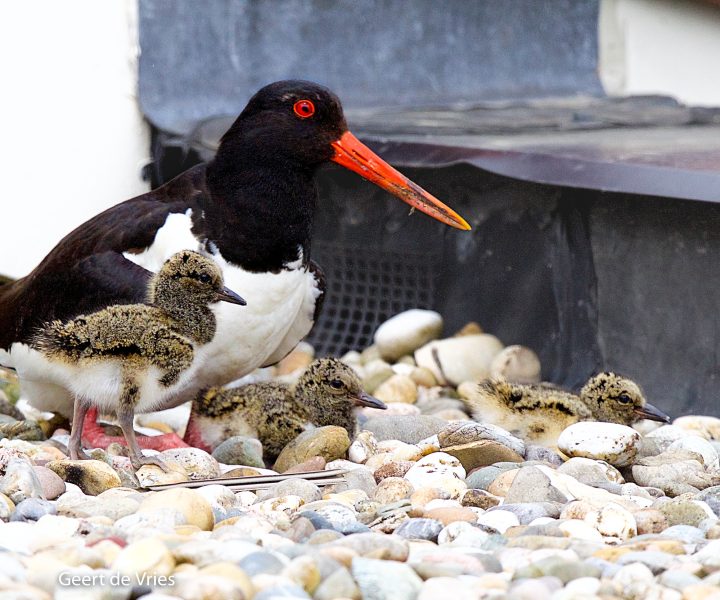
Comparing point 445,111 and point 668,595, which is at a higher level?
point 445,111

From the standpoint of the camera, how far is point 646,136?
656 cm

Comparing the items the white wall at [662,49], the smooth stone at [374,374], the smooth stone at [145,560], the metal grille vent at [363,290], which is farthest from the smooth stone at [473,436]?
the white wall at [662,49]

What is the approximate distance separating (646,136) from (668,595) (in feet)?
13.7

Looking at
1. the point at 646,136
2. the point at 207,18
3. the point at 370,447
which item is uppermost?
the point at 207,18

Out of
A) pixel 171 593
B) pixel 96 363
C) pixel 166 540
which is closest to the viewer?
pixel 171 593

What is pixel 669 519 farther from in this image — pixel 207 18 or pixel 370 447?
pixel 207 18

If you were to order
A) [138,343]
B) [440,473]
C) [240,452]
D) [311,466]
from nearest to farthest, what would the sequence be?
[440,473] < [138,343] < [311,466] < [240,452]

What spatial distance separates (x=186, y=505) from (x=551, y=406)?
1741 millimetres

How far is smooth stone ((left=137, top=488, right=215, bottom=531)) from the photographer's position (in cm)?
329

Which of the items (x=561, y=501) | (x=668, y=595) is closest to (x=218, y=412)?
(x=561, y=501)

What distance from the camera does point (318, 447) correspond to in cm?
429

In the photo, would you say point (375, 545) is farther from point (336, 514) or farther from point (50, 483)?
point (50, 483)

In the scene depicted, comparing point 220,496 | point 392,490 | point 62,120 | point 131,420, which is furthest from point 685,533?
point 62,120

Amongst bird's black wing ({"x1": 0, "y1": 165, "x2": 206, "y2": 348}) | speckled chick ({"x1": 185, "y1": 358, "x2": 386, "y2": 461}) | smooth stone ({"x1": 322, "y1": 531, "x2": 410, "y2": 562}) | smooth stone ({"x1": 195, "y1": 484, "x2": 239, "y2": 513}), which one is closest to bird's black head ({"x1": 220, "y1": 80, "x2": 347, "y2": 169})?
bird's black wing ({"x1": 0, "y1": 165, "x2": 206, "y2": 348})
